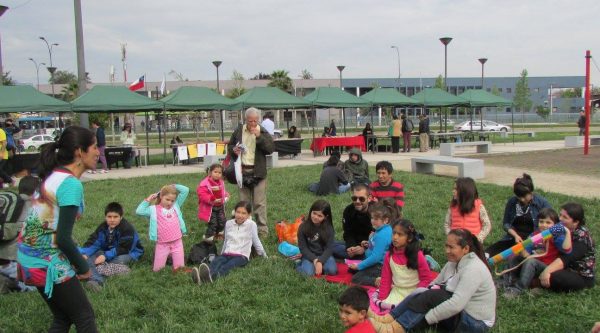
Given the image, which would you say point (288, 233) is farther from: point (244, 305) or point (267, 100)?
point (267, 100)

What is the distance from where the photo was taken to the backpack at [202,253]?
627 cm

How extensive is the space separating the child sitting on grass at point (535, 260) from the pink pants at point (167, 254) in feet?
11.3

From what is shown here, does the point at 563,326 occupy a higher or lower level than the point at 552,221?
lower

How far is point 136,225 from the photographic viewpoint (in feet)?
27.7

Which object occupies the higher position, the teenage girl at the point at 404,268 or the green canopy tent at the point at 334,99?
the green canopy tent at the point at 334,99

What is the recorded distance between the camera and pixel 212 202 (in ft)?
24.8

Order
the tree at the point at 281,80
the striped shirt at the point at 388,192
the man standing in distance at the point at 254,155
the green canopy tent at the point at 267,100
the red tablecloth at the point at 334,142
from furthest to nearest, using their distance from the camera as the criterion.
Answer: the tree at the point at 281,80 → the red tablecloth at the point at 334,142 → the green canopy tent at the point at 267,100 → the man standing in distance at the point at 254,155 → the striped shirt at the point at 388,192

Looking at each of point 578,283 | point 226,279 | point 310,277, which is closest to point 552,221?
point 578,283

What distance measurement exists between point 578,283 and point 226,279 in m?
3.30

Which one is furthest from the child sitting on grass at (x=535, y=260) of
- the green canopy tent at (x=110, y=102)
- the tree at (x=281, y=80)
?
the tree at (x=281, y=80)

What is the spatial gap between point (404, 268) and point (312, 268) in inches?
53.7

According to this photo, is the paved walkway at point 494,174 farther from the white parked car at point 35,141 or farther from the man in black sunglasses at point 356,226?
the white parked car at point 35,141

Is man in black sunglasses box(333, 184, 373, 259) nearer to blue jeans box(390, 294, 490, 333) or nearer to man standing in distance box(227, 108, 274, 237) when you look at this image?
man standing in distance box(227, 108, 274, 237)

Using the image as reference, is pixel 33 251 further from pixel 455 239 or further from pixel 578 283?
pixel 578 283
